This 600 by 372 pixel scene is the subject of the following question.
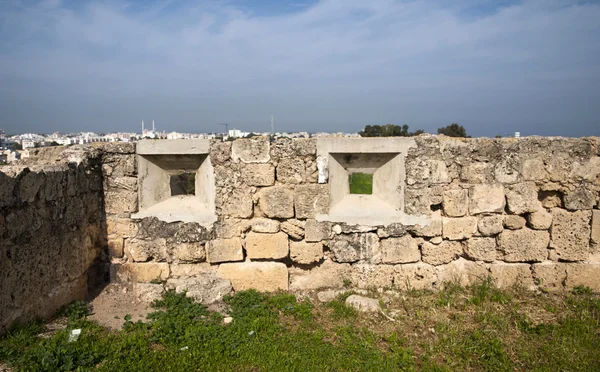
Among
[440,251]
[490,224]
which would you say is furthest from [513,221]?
[440,251]

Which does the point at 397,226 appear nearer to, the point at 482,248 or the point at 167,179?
the point at 482,248

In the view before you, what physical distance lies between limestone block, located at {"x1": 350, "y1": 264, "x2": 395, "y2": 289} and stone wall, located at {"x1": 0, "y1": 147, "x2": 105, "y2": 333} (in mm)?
3400

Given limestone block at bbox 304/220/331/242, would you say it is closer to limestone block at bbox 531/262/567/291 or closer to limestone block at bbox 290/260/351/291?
limestone block at bbox 290/260/351/291

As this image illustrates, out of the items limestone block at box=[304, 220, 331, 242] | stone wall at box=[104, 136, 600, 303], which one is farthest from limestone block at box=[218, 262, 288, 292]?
limestone block at box=[304, 220, 331, 242]

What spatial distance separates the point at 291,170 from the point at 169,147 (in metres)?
1.66

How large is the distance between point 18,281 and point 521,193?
5729 mm

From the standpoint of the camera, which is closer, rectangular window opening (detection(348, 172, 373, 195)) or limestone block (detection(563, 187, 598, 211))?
limestone block (detection(563, 187, 598, 211))

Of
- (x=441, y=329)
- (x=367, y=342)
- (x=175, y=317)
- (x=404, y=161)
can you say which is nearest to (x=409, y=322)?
(x=441, y=329)

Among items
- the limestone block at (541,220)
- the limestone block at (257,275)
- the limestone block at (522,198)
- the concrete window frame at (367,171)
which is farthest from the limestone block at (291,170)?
the limestone block at (541,220)

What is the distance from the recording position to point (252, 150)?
16.1 ft

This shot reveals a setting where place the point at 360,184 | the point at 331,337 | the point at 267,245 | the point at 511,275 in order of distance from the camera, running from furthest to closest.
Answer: the point at 360,184 < the point at 511,275 < the point at 267,245 < the point at 331,337

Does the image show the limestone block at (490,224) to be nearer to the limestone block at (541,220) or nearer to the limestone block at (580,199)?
the limestone block at (541,220)

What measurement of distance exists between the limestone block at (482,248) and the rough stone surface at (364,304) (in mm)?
1509

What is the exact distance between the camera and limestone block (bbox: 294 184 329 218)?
4.92m
